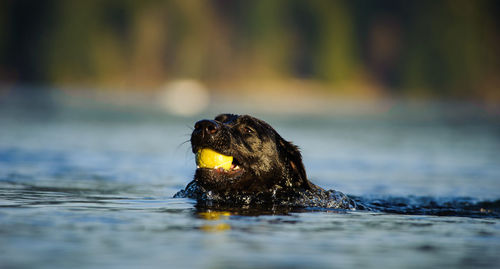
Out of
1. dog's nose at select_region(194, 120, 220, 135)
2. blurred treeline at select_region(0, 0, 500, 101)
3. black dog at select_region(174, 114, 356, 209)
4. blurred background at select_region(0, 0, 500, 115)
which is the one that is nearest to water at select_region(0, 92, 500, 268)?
black dog at select_region(174, 114, 356, 209)

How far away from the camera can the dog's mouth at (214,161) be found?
8.04 m

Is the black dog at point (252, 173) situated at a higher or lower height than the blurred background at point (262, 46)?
lower

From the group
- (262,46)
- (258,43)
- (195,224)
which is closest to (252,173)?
(195,224)

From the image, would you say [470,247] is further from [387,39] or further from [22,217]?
[387,39]

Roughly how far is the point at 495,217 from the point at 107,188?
4.63 m

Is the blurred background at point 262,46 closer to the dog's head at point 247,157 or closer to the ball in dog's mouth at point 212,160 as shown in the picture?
the dog's head at point 247,157

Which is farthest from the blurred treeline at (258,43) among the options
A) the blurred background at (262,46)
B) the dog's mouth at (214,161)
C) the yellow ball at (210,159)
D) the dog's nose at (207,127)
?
the dog's nose at (207,127)

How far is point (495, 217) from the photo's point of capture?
27.9 feet

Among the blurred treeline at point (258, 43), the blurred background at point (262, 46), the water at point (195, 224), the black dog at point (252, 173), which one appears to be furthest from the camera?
the blurred treeline at point (258, 43)

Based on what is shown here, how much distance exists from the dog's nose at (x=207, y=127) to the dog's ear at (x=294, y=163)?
111 centimetres

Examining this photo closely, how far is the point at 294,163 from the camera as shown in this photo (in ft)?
29.3

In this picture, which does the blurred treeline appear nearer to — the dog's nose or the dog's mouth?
the dog's mouth

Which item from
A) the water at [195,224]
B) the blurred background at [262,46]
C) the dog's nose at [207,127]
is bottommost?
the water at [195,224]

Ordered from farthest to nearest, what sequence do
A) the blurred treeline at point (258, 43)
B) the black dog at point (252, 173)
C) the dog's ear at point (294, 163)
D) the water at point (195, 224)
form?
the blurred treeline at point (258, 43), the dog's ear at point (294, 163), the black dog at point (252, 173), the water at point (195, 224)
